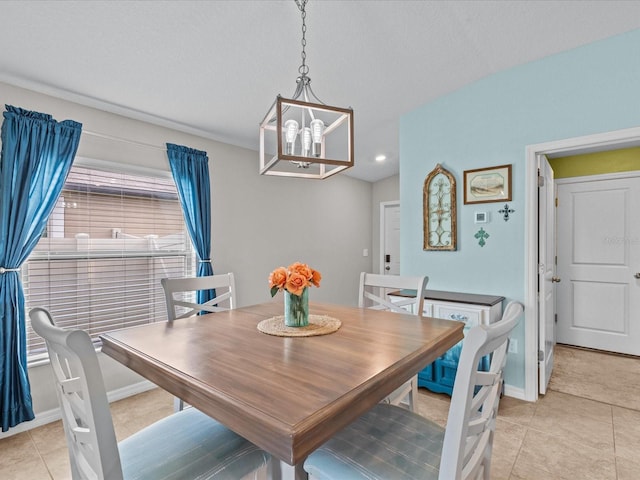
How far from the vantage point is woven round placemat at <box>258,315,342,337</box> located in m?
1.46

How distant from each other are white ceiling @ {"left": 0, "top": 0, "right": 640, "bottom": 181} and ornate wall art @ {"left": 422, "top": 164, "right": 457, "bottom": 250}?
85 cm

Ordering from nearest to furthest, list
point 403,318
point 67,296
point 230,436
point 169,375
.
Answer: point 169,375 < point 230,436 < point 403,318 < point 67,296

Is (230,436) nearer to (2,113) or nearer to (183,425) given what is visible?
(183,425)

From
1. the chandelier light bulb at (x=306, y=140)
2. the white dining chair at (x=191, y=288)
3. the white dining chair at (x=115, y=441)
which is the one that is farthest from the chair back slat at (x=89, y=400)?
the chandelier light bulb at (x=306, y=140)

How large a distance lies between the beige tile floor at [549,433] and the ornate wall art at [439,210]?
138 cm

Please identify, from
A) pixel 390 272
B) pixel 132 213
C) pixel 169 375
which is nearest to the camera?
pixel 169 375

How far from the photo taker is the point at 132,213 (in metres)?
2.88

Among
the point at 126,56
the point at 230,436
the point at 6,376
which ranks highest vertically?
the point at 126,56

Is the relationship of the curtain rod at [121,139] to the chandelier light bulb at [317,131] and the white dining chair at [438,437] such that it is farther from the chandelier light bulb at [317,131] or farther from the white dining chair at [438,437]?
the white dining chair at [438,437]

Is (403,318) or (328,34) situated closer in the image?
(403,318)

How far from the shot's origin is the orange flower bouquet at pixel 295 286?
1.49 m

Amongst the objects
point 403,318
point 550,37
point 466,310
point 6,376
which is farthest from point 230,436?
point 550,37

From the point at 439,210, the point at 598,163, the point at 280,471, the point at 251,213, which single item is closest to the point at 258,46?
the point at 251,213

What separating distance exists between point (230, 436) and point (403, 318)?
100 centimetres
